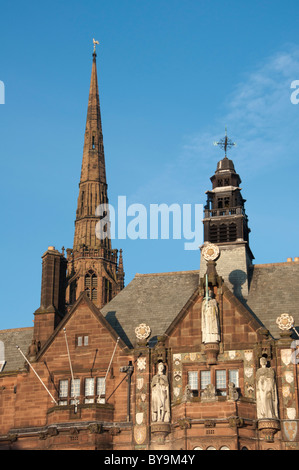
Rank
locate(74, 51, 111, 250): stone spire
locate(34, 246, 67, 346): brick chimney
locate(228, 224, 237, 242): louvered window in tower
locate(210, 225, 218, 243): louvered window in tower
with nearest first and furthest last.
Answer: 1. locate(34, 246, 67, 346): brick chimney
2. locate(228, 224, 237, 242): louvered window in tower
3. locate(210, 225, 218, 243): louvered window in tower
4. locate(74, 51, 111, 250): stone spire

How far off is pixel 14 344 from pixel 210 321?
60.1 feet

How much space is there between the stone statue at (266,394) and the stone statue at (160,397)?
245 inches

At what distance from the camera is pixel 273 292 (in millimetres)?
68250

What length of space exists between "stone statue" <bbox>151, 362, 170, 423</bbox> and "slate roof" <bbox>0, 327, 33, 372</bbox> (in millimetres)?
11887

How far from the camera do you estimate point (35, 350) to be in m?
67.1

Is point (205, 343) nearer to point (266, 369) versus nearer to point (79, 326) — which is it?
point (266, 369)

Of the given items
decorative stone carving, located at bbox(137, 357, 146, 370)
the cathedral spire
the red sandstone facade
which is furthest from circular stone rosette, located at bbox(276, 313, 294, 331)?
the cathedral spire

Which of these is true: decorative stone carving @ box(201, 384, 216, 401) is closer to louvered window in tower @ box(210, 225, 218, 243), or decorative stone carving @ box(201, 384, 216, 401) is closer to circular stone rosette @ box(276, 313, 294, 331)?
circular stone rosette @ box(276, 313, 294, 331)

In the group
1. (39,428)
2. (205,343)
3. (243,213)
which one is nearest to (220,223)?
(243,213)

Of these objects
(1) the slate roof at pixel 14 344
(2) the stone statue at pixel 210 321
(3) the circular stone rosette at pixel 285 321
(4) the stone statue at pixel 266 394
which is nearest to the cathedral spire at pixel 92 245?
(1) the slate roof at pixel 14 344

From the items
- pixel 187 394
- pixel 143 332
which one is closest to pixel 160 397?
pixel 187 394

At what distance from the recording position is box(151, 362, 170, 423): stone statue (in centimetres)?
6109

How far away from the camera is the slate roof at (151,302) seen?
68.1 metres

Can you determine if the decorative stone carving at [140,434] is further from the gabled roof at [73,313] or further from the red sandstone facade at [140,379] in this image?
the gabled roof at [73,313]
